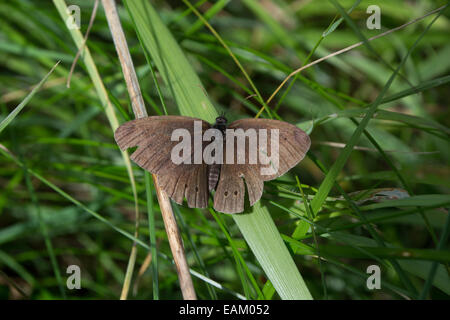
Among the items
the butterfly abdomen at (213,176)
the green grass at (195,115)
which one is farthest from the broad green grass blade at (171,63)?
the butterfly abdomen at (213,176)

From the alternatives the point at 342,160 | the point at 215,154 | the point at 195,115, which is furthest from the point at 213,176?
the point at 342,160

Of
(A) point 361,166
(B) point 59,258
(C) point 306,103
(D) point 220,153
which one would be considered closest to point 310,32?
(C) point 306,103

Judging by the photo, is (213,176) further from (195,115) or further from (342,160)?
(342,160)

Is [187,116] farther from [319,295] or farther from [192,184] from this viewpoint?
[319,295]

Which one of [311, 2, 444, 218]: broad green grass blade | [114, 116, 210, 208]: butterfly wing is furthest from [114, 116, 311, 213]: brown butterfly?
[311, 2, 444, 218]: broad green grass blade
